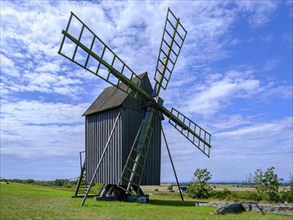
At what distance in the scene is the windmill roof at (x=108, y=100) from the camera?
68.7 ft

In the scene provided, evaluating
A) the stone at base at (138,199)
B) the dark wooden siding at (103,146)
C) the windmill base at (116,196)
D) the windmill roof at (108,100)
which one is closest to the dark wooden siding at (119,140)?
the dark wooden siding at (103,146)

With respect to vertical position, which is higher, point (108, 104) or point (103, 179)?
point (108, 104)

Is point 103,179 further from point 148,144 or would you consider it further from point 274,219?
point 274,219

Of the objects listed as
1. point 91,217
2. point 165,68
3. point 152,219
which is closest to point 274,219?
point 152,219

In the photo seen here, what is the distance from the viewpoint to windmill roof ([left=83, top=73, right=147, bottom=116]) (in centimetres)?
2095

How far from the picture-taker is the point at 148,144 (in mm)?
20078

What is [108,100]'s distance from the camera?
73.8 ft

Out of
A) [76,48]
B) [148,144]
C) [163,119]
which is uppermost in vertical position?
[76,48]

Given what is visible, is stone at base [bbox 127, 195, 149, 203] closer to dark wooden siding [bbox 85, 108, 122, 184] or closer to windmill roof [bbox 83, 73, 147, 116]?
dark wooden siding [bbox 85, 108, 122, 184]

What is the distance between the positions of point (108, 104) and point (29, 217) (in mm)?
10592

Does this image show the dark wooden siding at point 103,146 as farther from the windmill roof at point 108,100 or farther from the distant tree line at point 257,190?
the distant tree line at point 257,190

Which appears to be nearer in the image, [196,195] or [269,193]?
[269,193]

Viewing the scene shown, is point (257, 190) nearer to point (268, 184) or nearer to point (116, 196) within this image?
point (268, 184)

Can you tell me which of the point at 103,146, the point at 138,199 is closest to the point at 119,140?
the point at 103,146
